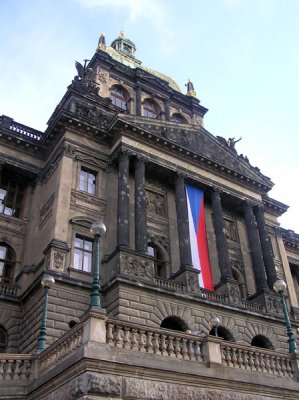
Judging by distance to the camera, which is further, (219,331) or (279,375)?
(219,331)

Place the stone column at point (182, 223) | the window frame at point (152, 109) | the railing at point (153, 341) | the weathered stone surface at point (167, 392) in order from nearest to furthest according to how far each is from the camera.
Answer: the weathered stone surface at point (167, 392) → the railing at point (153, 341) → the stone column at point (182, 223) → the window frame at point (152, 109)

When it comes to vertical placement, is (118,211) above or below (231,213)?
below

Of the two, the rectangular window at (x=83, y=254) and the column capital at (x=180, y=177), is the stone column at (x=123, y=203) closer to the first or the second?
the rectangular window at (x=83, y=254)

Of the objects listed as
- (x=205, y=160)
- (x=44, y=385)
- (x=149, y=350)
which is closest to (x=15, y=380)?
(x=44, y=385)

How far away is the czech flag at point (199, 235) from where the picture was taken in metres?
29.7

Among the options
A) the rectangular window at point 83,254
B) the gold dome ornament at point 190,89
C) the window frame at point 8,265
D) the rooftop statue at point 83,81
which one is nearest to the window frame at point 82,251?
the rectangular window at point 83,254

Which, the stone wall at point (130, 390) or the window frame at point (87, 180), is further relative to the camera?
the window frame at point (87, 180)

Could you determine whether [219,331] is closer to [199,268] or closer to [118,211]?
[199,268]

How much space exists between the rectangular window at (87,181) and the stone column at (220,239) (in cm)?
898

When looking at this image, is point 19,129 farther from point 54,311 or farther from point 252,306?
point 252,306

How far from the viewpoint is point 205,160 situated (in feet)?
115

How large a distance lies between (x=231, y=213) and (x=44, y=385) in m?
25.6

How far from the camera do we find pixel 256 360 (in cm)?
1614

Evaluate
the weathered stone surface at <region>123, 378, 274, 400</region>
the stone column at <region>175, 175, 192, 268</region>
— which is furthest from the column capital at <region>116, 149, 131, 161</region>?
the weathered stone surface at <region>123, 378, 274, 400</region>
